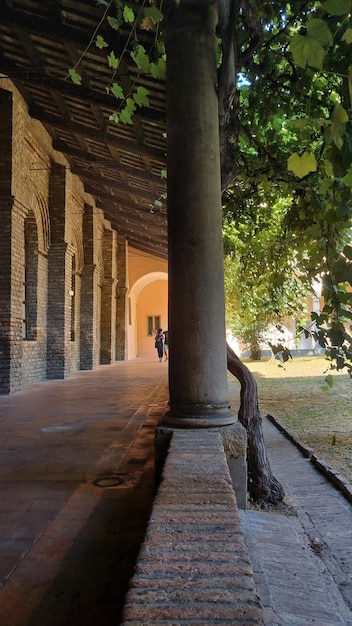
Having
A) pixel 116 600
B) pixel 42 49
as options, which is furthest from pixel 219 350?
pixel 42 49

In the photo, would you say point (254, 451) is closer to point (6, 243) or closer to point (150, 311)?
point (6, 243)

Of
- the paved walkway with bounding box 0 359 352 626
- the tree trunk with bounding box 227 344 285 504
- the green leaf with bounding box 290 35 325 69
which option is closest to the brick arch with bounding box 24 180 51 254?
the paved walkway with bounding box 0 359 352 626

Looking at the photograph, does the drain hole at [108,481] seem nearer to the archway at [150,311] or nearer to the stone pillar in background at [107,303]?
the stone pillar in background at [107,303]

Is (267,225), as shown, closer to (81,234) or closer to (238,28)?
(238,28)

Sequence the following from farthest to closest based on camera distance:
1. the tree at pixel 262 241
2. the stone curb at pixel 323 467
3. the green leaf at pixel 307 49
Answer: the tree at pixel 262 241 → the stone curb at pixel 323 467 → the green leaf at pixel 307 49

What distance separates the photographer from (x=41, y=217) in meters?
12.1

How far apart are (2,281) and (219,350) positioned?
23.5 feet

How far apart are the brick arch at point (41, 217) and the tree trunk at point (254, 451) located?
25.8 ft

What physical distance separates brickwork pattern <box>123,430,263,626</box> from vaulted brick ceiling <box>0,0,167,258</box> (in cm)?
371

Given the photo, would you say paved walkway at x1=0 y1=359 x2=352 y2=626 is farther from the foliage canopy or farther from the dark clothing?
the dark clothing

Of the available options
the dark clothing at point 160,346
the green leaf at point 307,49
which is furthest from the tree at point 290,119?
the dark clothing at point 160,346

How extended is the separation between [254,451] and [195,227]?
2.27 metres

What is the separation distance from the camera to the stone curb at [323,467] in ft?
14.9

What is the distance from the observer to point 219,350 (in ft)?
9.44
